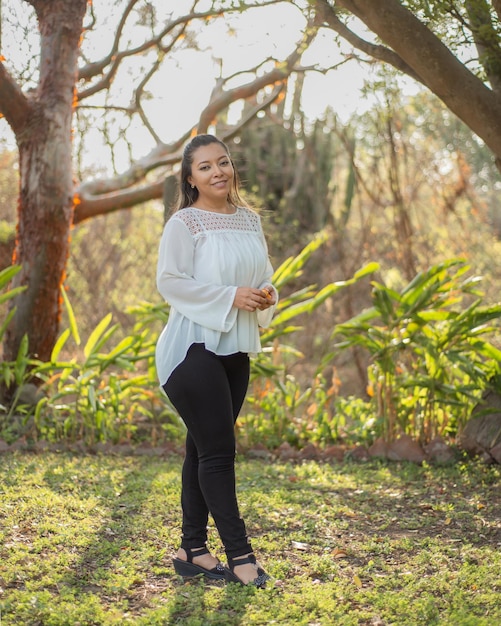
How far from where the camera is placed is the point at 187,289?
2.69 meters

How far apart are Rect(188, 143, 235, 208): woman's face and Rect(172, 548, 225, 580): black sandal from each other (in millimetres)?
1239

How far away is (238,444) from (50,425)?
1.29 m

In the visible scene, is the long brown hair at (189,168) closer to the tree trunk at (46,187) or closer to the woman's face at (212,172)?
the woman's face at (212,172)

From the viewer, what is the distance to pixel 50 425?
18.1 ft

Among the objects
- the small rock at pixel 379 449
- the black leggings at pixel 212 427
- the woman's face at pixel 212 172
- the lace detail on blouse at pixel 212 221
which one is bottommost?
the small rock at pixel 379 449

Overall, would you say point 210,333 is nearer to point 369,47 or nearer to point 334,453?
point 369,47

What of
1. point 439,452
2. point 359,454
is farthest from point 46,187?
point 439,452

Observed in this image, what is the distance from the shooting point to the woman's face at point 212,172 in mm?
2828

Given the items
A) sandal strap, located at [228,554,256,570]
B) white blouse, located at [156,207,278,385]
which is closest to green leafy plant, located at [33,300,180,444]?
white blouse, located at [156,207,278,385]

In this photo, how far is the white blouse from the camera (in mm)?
2686

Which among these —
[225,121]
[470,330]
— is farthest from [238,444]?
[225,121]

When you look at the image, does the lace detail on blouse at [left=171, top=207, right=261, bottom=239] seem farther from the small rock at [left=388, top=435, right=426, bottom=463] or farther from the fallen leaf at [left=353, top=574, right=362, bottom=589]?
the small rock at [left=388, top=435, right=426, bottom=463]

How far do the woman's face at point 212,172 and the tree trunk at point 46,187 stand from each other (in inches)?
133

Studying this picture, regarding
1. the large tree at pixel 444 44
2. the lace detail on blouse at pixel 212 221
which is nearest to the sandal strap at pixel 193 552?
the lace detail on blouse at pixel 212 221
